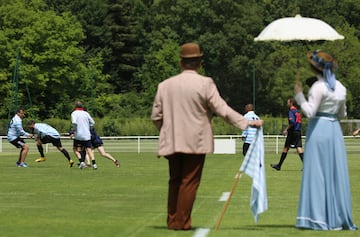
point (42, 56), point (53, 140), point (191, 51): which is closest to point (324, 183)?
point (191, 51)

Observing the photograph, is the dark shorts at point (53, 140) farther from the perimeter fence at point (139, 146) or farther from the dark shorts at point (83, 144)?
the perimeter fence at point (139, 146)

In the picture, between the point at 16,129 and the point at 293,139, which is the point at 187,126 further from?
the point at 16,129

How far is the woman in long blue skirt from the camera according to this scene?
1230 cm

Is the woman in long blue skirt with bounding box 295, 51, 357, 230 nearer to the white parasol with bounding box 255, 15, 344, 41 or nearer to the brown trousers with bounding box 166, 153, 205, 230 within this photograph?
the brown trousers with bounding box 166, 153, 205, 230

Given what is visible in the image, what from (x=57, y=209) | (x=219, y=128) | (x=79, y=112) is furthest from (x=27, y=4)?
(x=57, y=209)

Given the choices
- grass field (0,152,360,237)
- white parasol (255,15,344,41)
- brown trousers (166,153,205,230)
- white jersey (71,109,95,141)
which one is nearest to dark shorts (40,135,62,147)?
white jersey (71,109,95,141)

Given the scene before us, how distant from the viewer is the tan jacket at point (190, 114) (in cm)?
1217

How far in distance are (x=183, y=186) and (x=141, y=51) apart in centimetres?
10493

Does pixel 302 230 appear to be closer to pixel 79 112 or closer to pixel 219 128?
pixel 79 112

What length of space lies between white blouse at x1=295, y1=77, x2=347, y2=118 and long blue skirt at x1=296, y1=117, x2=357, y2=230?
0.13 metres

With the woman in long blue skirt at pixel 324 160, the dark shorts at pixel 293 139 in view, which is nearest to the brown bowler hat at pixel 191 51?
the woman in long blue skirt at pixel 324 160

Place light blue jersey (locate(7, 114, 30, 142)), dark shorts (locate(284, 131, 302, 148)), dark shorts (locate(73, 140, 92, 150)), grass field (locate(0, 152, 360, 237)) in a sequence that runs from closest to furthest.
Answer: grass field (locate(0, 152, 360, 237)), dark shorts (locate(284, 131, 302, 148)), dark shorts (locate(73, 140, 92, 150)), light blue jersey (locate(7, 114, 30, 142))

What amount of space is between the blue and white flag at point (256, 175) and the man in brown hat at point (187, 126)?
46 centimetres

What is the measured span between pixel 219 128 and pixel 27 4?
93.8ft
